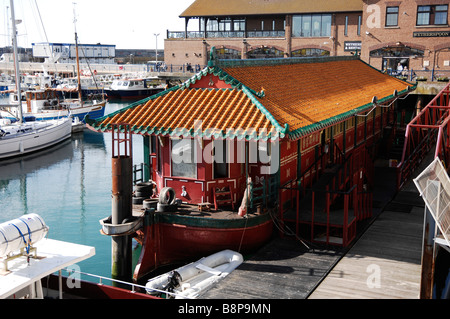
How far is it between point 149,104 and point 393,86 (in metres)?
18.9

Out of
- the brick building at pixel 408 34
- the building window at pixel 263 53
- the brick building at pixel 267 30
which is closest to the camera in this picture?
the brick building at pixel 408 34

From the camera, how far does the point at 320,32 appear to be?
69812mm

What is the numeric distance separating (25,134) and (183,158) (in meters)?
30.6

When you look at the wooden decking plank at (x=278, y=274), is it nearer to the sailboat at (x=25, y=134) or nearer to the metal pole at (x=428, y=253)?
the metal pole at (x=428, y=253)

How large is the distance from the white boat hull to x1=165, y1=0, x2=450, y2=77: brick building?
30.4m

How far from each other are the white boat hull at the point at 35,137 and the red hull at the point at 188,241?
29217 millimetres

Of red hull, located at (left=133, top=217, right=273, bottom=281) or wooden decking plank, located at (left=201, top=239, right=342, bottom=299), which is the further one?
red hull, located at (left=133, top=217, right=273, bottom=281)

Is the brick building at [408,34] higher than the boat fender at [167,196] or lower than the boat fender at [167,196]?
higher

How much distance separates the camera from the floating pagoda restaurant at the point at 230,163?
16.1 meters

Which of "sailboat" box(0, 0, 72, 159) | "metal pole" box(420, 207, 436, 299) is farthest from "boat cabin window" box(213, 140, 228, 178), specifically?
"sailboat" box(0, 0, 72, 159)

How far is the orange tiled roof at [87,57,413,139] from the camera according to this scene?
1573cm

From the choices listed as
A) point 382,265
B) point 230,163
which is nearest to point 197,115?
point 230,163

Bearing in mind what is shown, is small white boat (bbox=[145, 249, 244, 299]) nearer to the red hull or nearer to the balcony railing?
the red hull

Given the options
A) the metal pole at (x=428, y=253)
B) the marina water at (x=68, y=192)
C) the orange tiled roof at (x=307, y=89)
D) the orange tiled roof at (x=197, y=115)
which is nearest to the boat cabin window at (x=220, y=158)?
the orange tiled roof at (x=197, y=115)
